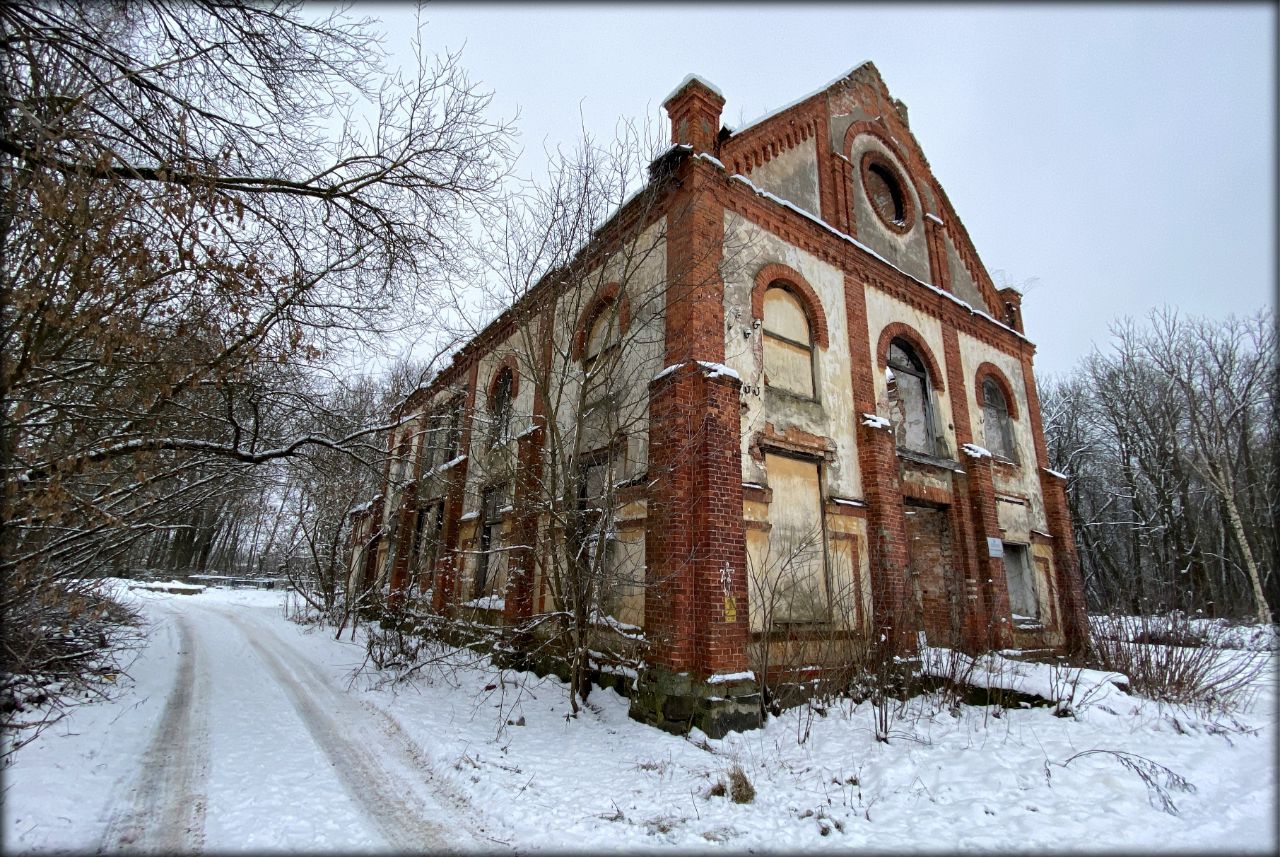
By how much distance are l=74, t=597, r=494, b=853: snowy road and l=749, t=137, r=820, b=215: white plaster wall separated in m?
9.22

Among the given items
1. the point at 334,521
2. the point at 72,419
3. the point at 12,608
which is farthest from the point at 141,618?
the point at 72,419

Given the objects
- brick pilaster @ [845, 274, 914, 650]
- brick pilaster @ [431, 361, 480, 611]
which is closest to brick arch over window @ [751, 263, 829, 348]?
brick pilaster @ [845, 274, 914, 650]

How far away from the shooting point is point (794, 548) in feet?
26.7

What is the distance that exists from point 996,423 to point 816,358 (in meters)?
6.30

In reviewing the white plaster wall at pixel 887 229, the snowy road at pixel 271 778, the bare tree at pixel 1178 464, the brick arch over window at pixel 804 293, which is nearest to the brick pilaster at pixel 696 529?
the brick arch over window at pixel 804 293

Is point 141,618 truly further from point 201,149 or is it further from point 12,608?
point 201,149

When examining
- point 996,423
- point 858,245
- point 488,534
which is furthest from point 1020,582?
point 488,534

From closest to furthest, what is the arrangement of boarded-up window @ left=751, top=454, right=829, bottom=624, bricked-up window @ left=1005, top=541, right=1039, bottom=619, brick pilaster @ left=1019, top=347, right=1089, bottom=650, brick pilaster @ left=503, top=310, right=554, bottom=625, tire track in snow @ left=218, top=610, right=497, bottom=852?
tire track in snow @ left=218, top=610, right=497, bottom=852 → boarded-up window @ left=751, top=454, right=829, bottom=624 → brick pilaster @ left=503, top=310, right=554, bottom=625 → bricked-up window @ left=1005, top=541, right=1039, bottom=619 → brick pilaster @ left=1019, top=347, right=1089, bottom=650

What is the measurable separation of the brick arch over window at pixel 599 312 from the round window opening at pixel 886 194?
6.35 meters

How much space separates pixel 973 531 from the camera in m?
10.8

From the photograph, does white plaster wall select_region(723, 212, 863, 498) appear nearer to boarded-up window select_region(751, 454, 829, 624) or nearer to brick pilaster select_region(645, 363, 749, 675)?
boarded-up window select_region(751, 454, 829, 624)

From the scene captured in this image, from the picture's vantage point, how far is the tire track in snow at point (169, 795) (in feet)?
12.4

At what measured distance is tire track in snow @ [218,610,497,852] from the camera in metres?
4.10

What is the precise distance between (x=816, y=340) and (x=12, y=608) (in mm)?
9911
